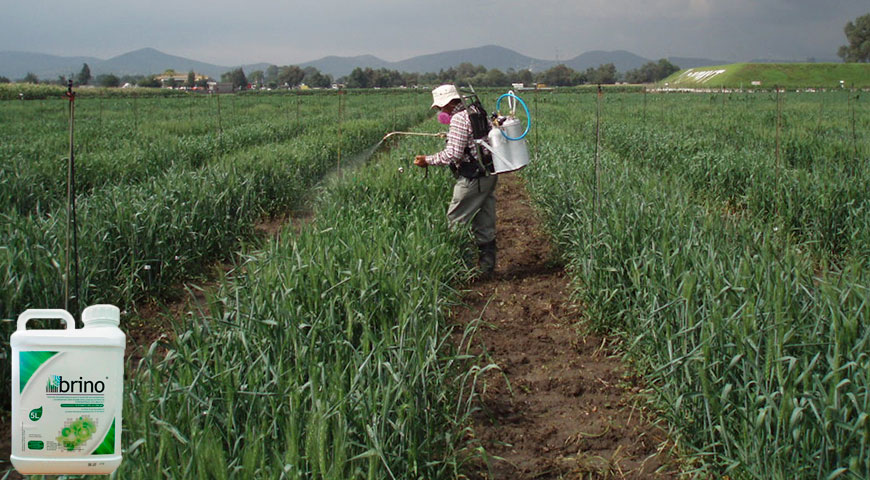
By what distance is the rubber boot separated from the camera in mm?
6324

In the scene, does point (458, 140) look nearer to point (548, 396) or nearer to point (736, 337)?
point (548, 396)

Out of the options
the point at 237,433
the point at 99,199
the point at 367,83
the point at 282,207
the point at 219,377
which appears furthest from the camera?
the point at 367,83

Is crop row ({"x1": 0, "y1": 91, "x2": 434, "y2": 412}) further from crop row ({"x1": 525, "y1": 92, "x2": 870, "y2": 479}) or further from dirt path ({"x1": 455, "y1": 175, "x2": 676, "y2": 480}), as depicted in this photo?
crop row ({"x1": 525, "y1": 92, "x2": 870, "y2": 479})

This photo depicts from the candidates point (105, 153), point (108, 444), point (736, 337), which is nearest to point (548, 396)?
point (736, 337)

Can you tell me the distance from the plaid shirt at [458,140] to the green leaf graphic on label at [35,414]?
4619mm

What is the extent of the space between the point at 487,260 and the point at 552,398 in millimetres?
2544

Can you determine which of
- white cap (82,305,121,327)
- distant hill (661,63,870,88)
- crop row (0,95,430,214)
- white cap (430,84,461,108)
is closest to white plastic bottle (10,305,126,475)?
white cap (82,305,121,327)

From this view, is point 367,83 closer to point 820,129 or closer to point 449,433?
point 820,129

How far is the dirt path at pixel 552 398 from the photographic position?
3.23 metres

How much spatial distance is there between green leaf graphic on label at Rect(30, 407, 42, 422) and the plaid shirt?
4.62m

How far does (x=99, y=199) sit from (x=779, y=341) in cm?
576

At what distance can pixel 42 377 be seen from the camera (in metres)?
1.52

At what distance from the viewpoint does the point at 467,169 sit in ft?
20.0

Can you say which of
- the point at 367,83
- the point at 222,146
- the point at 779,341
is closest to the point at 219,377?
the point at 779,341
